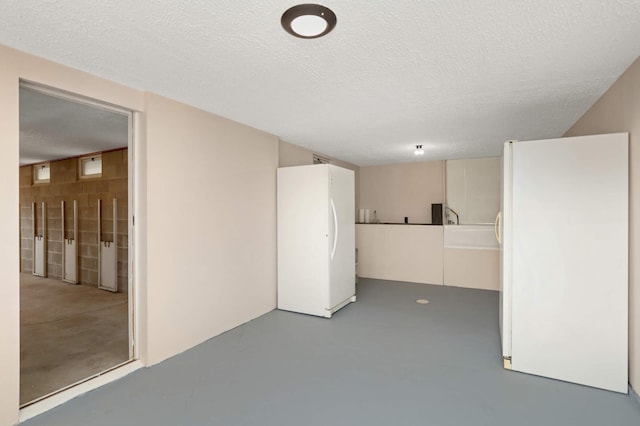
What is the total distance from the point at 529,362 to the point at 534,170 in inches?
61.4

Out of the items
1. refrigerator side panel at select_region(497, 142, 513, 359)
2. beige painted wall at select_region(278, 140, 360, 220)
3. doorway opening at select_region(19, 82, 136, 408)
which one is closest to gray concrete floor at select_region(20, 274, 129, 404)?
doorway opening at select_region(19, 82, 136, 408)

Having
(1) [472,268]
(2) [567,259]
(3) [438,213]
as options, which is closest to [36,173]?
(3) [438,213]

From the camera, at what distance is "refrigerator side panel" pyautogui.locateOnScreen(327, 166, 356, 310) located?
13.3 ft

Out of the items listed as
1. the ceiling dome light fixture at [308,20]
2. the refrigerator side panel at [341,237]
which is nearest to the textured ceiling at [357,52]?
the ceiling dome light fixture at [308,20]

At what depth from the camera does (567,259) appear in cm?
249

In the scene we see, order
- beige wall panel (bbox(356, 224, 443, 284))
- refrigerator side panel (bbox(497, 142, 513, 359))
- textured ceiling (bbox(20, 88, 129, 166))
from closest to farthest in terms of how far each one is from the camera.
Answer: refrigerator side panel (bbox(497, 142, 513, 359)) → textured ceiling (bbox(20, 88, 129, 166)) → beige wall panel (bbox(356, 224, 443, 284))

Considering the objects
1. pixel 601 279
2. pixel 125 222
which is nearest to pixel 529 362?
pixel 601 279

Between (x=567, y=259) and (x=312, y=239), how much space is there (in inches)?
100

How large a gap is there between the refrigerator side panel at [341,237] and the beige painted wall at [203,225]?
32.3 inches

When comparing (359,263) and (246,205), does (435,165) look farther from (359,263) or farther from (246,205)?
(246,205)

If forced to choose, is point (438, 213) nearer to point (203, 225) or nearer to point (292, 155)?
point (292, 155)

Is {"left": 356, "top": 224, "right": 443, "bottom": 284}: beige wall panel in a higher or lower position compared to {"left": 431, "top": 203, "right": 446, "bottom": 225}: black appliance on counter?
lower

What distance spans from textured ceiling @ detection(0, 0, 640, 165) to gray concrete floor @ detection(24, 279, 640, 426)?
2.32 m

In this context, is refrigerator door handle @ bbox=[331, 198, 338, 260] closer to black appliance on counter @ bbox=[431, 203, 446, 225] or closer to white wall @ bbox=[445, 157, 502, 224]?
black appliance on counter @ bbox=[431, 203, 446, 225]
